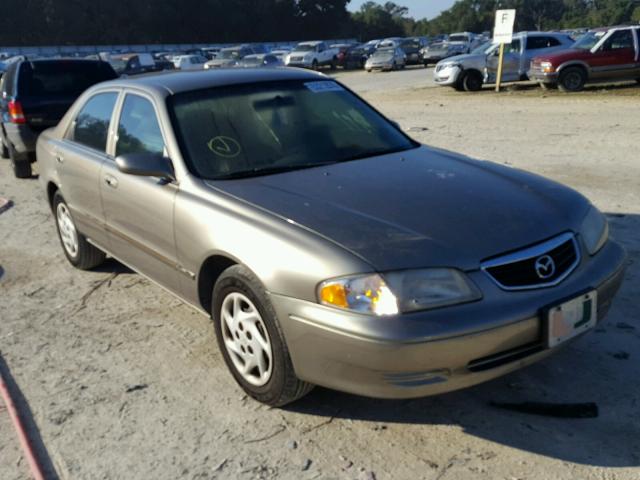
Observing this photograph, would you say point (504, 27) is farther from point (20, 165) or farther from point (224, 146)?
point (224, 146)

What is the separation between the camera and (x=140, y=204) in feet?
13.2

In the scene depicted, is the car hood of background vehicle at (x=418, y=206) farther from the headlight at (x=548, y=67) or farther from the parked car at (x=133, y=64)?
the parked car at (x=133, y=64)

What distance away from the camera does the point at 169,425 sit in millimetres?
3260

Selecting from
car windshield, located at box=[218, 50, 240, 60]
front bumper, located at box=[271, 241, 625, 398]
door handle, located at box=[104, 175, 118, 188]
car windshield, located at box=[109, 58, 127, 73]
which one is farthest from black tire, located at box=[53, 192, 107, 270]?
car windshield, located at box=[218, 50, 240, 60]

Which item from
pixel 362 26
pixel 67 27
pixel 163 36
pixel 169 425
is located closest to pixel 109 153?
pixel 169 425

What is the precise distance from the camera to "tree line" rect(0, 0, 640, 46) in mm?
62625

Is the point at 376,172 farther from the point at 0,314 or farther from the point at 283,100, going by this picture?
the point at 0,314

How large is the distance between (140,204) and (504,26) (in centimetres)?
1725

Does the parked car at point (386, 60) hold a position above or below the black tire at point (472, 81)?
below

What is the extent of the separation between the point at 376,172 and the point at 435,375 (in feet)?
4.56

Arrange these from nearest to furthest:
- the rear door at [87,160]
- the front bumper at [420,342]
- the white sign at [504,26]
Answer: the front bumper at [420,342] → the rear door at [87,160] → the white sign at [504,26]

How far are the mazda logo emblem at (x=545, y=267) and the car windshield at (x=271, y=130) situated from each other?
1.44m

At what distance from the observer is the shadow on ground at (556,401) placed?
2.90 meters

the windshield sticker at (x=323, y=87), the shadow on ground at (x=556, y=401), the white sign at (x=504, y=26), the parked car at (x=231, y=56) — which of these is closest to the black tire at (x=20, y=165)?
the windshield sticker at (x=323, y=87)
